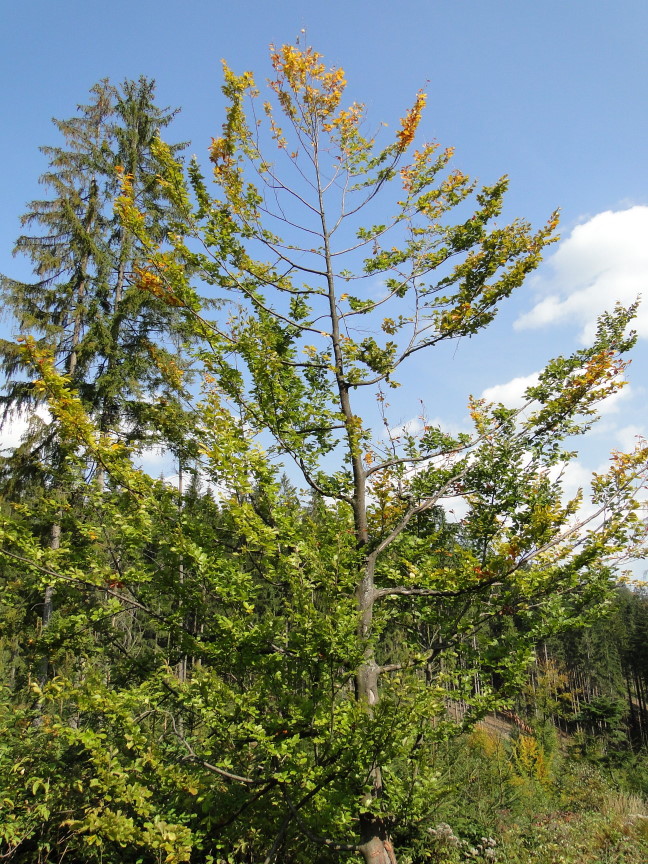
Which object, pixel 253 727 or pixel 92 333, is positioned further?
pixel 92 333

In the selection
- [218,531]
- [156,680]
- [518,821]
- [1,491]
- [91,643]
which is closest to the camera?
[156,680]

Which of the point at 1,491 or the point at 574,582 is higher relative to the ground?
the point at 1,491

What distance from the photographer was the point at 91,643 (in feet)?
13.1

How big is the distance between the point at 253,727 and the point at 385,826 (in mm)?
1493

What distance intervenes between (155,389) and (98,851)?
27.8 feet

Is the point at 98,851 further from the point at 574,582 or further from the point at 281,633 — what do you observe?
the point at 574,582

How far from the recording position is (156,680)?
3020mm

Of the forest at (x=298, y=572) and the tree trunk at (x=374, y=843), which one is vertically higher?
the forest at (x=298, y=572)

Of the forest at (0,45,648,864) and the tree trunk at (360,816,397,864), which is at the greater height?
the forest at (0,45,648,864)

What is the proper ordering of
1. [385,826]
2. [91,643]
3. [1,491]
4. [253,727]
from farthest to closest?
[1,491], [91,643], [385,826], [253,727]

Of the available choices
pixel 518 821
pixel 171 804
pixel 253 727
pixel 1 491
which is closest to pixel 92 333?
pixel 1 491

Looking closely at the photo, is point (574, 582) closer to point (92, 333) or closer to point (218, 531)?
point (218, 531)

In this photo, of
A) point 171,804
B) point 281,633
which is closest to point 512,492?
point 281,633

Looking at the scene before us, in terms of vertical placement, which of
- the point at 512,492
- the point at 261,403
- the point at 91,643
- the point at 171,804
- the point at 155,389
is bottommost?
the point at 171,804
